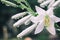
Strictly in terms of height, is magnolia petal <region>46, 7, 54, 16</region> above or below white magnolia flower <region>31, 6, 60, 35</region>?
above

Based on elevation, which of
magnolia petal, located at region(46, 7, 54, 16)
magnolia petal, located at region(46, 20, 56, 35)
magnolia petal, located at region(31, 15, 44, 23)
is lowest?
magnolia petal, located at region(46, 20, 56, 35)

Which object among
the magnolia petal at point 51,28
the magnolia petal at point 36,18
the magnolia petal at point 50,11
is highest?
the magnolia petal at point 50,11

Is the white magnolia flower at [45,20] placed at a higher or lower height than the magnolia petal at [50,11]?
lower

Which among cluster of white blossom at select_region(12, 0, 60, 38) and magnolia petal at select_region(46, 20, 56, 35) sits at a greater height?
cluster of white blossom at select_region(12, 0, 60, 38)

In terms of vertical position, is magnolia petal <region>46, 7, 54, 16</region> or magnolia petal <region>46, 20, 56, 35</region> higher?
magnolia petal <region>46, 7, 54, 16</region>

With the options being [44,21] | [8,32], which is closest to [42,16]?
[44,21]

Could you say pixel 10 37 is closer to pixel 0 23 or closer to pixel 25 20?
pixel 0 23

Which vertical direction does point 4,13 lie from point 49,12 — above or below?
above

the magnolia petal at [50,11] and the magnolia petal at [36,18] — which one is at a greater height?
the magnolia petal at [50,11]
